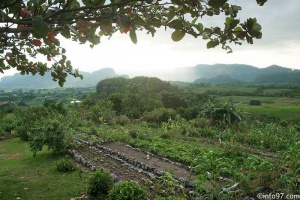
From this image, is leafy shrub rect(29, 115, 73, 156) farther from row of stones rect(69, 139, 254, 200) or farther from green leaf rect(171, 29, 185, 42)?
green leaf rect(171, 29, 185, 42)

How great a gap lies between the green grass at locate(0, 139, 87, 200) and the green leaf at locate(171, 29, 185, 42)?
5464 millimetres

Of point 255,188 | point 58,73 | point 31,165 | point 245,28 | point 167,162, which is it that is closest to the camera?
point 245,28

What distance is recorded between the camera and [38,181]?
A: 7355mm

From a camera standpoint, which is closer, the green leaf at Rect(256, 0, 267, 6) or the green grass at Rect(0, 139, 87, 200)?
the green leaf at Rect(256, 0, 267, 6)

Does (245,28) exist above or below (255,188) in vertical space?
above

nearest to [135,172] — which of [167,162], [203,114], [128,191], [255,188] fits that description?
[167,162]

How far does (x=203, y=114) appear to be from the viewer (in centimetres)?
1819

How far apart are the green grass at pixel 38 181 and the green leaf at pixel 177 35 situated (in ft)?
17.9

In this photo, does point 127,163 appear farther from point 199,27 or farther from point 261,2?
point 261,2

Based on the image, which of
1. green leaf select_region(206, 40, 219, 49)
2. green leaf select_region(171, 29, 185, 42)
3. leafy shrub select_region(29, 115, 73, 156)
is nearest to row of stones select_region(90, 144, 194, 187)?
leafy shrub select_region(29, 115, 73, 156)

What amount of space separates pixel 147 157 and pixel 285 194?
198 inches

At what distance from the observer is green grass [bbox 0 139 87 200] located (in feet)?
20.8

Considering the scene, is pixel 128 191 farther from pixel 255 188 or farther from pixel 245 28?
pixel 245 28

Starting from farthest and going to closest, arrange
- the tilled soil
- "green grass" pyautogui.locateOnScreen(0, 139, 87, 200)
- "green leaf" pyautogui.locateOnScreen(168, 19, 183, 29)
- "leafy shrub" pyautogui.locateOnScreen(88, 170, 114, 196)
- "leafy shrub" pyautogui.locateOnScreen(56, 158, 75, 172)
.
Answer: "leafy shrub" pyautogui.locateOnScreen(56, 158, 75, 172), the tilled soil, "green grass" pyautogui.locateOnScreen(0, 139, 87, 200), "leafy shrub" pyautogui.locateOnScreen(88, 170, 114, 196), "green leaf" pyautogui.locateOnScreen(168, 19, 183, 29)
